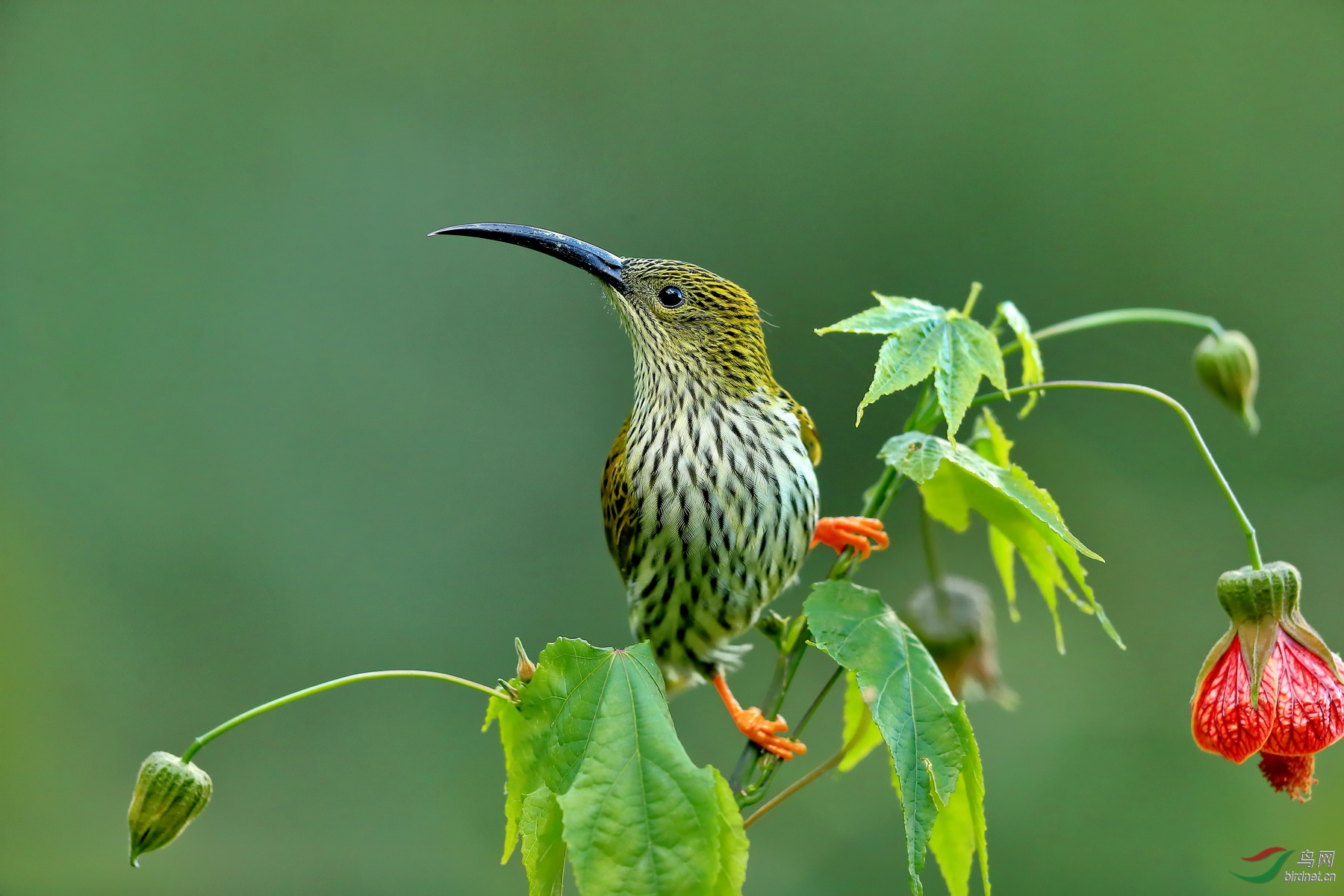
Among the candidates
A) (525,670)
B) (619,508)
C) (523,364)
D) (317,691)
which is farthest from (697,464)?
(523,364)

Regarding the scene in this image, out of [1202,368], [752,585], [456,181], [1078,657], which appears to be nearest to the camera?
[752,585]

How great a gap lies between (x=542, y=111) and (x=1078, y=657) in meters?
6.01

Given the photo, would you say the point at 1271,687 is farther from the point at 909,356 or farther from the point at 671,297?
the point at 671,297

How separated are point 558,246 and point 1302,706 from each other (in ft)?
6.58

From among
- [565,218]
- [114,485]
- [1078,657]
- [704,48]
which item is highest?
[704,48]

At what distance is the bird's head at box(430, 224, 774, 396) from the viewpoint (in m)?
2.96

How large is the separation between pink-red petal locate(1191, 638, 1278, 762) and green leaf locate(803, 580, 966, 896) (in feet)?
1.81

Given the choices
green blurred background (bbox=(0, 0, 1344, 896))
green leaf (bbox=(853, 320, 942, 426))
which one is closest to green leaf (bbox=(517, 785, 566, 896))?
green leaf (bbox=(853, 320, 942, 426))

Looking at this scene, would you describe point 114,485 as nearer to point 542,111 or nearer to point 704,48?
point 542,111

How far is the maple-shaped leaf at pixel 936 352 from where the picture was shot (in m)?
2.16

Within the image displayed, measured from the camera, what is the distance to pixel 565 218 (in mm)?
8164

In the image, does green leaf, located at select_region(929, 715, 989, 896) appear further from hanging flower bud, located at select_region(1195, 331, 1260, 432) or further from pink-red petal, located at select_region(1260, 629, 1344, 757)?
hanging flower bud, located at select_region(1195, 331, 1260, 432)

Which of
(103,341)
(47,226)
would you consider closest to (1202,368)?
(103,341)

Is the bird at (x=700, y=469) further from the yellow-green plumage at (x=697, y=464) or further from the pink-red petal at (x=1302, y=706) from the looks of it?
the pink-red petal at (x=1302, y=706)
